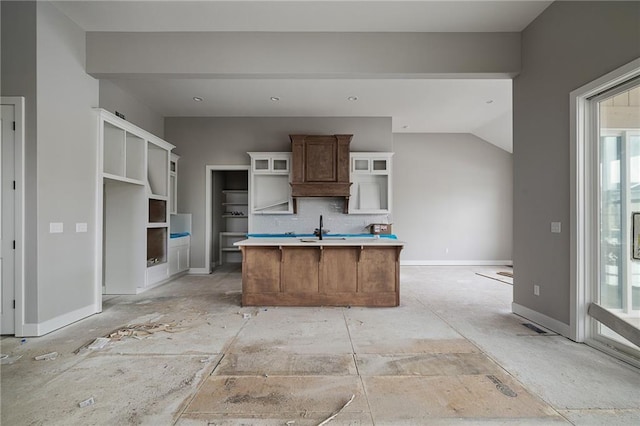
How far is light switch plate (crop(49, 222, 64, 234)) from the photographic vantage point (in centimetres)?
317

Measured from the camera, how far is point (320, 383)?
2.14 m

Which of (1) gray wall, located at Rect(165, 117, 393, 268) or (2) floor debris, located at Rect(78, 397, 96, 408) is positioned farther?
(1) gray wall, located at Rect(165, 117, 393, 268)

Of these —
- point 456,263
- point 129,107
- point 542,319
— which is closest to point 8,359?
point 129,107

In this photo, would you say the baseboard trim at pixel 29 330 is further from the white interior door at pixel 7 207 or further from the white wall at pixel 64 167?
the white interior door at pixel 7 207

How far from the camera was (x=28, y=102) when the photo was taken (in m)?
3.03

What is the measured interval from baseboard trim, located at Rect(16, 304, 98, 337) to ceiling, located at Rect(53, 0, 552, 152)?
291 cm

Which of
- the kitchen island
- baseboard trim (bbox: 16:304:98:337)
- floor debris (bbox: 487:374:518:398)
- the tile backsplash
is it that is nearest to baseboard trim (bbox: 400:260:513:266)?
the tile backsplash

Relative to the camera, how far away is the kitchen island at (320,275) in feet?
13.4

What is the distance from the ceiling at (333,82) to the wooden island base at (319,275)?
100 inches

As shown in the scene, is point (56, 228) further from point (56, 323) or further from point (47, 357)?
point (47, 357)

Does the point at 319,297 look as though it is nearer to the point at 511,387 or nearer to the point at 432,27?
the point at 511,387

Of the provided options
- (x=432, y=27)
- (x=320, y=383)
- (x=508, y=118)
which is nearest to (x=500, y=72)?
(x=432, y=27)

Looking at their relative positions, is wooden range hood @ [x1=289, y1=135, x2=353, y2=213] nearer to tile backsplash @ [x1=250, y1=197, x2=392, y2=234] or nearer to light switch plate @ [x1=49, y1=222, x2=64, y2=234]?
tile backsplash @ [x1=250, y1=197, x2=392, y2=234]

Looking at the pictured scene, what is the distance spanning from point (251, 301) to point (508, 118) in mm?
6111
